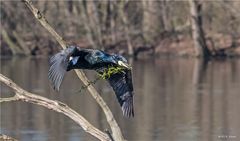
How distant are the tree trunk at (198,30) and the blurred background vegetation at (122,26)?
26.7 inches

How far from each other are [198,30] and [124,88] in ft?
103

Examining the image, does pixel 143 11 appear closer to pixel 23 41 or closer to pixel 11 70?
pixel 23 41

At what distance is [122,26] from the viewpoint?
42156 mm

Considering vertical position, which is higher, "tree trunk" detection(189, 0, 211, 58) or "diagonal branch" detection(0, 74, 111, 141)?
"tree trunk" detection(189, 0, 211, 58)

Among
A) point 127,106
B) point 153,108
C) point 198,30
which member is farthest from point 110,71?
point 198,30

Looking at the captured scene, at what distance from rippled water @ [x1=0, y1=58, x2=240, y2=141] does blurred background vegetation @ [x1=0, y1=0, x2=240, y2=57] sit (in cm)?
889

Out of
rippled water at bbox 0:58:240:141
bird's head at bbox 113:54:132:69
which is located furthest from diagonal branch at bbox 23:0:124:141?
rippled water at bbox 0:58:240:141

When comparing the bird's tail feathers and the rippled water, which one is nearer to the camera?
the bird's tail feathers

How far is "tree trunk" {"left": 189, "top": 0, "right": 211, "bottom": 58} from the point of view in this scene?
38822 mm

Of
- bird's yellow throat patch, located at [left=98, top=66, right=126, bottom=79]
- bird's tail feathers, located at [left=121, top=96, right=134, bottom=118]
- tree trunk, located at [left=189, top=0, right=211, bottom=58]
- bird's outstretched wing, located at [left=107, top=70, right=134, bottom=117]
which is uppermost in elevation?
tree trunk, located at [left=189, top=0, right=211, bottom=58]

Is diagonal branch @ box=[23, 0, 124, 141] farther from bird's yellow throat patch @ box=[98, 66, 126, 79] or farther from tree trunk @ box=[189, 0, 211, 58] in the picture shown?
tree trunk @ box=[189, 0, 211, 58]

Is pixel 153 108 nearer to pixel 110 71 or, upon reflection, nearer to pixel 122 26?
pixel 110 71

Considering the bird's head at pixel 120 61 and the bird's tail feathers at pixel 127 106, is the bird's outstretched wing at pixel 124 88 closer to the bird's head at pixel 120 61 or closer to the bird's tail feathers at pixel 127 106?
the bird's tail feathers at pixel 127 106

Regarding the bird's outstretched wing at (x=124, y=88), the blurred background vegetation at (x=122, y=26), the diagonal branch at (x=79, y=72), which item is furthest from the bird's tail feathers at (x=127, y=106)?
the blurred background vegetation at (x=122, y=26)
